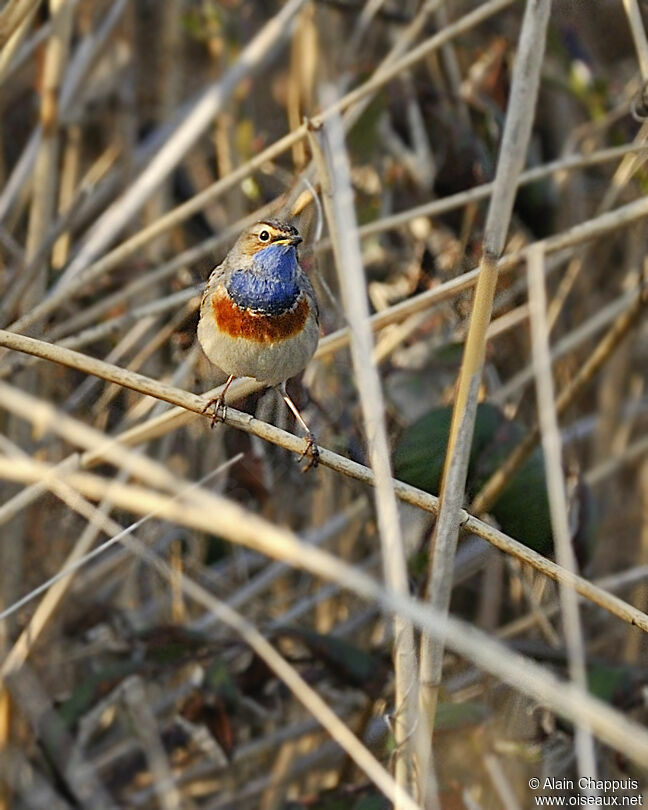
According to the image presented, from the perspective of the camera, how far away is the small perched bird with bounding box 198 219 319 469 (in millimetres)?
2787

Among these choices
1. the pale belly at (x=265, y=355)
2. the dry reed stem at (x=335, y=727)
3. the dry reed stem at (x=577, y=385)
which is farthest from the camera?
the dry reed stem at (x=577, y=385)

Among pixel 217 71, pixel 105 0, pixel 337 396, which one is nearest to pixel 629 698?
pixel 337 396

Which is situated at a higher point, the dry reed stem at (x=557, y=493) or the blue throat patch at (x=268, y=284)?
the blue throat patch at (x=268, y=284)

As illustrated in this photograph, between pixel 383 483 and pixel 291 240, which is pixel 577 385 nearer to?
pixel 291 240

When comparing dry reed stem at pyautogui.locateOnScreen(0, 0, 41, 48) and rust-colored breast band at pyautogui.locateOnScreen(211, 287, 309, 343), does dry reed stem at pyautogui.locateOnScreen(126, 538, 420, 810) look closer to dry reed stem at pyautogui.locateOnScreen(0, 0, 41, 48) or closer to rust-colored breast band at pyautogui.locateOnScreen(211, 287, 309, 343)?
rust-colored breast band at pyautogui.locateOnScreen(211, 287, 309, 343)

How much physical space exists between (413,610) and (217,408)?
112 cm

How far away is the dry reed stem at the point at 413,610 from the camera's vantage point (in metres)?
1.52

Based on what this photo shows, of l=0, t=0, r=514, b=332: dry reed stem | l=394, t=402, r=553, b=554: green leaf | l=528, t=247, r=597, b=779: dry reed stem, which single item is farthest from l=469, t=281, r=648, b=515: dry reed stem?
l=0, t=0, r=514, b=332: dry reed stem

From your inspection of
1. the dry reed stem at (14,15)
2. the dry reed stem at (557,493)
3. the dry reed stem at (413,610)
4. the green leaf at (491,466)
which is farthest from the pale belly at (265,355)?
the dry reed stem at (14,15)

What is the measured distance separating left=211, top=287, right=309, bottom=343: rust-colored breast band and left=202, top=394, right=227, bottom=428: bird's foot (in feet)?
0.59

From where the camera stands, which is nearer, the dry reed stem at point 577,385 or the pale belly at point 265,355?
the pale belly at point 265,355

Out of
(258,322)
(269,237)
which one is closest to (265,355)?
(258,322)

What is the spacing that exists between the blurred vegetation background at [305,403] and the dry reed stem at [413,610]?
1.80 feet

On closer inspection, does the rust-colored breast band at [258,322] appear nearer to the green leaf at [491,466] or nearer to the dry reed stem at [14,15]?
the green leaf at [491,466]
